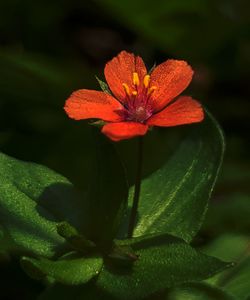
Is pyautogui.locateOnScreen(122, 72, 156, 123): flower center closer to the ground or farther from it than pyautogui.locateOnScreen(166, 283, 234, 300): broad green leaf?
farther from it

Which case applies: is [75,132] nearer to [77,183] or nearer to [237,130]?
[77,183]

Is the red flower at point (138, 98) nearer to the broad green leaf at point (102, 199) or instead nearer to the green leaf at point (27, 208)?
the broad green leaf at point (102, 199)

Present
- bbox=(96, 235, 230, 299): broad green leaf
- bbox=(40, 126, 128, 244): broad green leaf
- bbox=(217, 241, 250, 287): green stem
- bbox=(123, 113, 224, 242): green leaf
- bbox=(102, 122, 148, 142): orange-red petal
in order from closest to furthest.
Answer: bbox=(102, 122, 148, 142): orange-red petal < bbox=(96, 235, 230, 299): broad green leaf < bbox=(40, 126, 128, 244): broad green leaf < bbox=(123, 113, 224, 242): green leaf < bbox=(217, 241, 250, 287): green stem

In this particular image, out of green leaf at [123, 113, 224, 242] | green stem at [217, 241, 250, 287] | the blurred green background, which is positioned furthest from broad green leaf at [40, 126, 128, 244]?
the blurred green background

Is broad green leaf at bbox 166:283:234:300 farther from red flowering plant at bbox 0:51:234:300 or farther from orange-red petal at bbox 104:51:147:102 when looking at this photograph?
orange-red petal at bbox 104:51:147:102

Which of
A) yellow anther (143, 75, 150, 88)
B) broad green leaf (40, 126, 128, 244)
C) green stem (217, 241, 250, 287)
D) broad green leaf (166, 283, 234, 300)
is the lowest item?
green stem (217, 241, 250, 287)

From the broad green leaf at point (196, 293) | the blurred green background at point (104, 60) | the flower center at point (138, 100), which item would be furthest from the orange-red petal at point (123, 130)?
the blurred green background at point (104, 60)

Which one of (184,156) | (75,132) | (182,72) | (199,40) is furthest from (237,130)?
(182,72)
